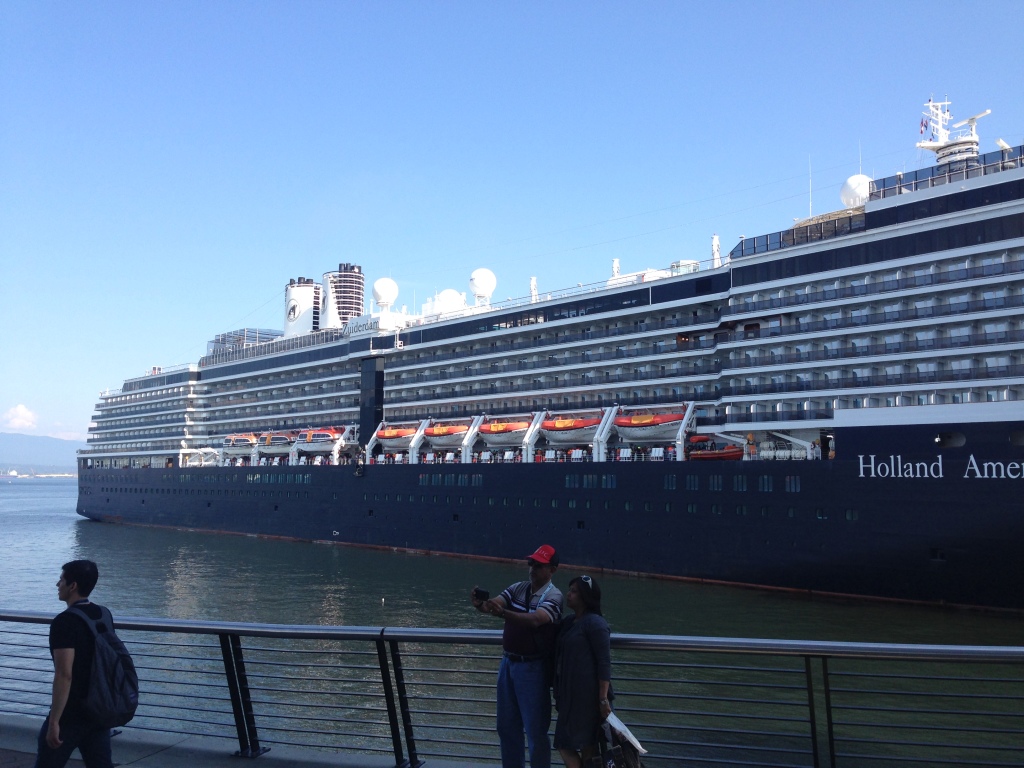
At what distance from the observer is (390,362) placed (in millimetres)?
44938

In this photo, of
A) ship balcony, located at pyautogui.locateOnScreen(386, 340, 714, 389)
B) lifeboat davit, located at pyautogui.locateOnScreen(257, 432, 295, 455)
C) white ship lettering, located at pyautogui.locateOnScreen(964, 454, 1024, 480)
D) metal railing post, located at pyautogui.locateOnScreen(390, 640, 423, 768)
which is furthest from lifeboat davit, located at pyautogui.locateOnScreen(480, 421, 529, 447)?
metal railing post, located at pyautogui.locateOnScreen(390, 640, 423, 768)

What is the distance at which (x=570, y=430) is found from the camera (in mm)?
34281

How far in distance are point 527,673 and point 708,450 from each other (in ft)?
84.5

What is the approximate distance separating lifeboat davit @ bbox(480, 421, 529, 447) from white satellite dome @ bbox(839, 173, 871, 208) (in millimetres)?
16223

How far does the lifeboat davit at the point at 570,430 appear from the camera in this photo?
33.7 meters

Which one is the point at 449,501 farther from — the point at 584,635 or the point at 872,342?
the point at 584,635

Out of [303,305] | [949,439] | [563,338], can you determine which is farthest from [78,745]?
[303,305]

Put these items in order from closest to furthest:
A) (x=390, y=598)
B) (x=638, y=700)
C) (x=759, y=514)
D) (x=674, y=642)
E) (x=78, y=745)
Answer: (x=674, y=642) → (x=78, y=745) → (x=638, y=700) → (x=759, y=514) → (x=390, y=598)

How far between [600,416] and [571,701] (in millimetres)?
29213

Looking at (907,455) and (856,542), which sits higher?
(907,455)

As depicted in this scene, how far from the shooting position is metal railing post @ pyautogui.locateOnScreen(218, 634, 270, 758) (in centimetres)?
591

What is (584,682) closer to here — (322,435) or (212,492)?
(322,435)

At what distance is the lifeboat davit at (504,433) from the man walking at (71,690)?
31.1m

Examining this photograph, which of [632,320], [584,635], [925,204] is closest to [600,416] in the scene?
[632,320]
